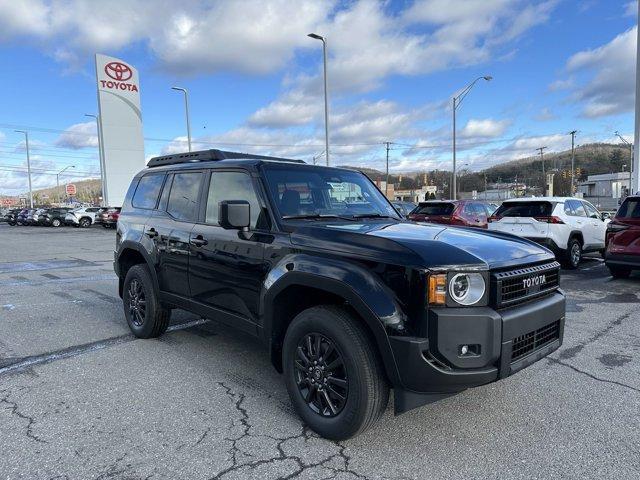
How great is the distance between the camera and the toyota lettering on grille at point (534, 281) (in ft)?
10.3

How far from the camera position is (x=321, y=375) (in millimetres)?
3246

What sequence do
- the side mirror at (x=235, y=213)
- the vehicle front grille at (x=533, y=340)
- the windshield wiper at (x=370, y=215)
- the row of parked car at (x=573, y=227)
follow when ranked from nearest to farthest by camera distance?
1. the vehicle front grille at (x=533, y=340)
2. the side mirror at (x=235, y=213)
3. the windshield wiper at (x=370, y=215)
4. the row of parked car at (x=573, y=227)

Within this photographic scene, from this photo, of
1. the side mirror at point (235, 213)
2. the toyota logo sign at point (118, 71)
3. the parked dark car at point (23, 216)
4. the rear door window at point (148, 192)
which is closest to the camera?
the side mirror at point (235, 213)

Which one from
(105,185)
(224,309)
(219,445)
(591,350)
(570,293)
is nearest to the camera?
(219,445)

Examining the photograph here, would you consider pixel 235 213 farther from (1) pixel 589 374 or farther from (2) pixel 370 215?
(1) pixel 589 374

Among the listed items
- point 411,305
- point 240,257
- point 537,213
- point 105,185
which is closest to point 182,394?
point 240,257

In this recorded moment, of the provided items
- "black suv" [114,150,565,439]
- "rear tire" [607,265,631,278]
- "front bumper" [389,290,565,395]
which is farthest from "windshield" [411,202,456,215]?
"front bumper" [389,290,565,395]

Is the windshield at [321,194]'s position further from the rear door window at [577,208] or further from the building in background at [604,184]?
the building in background at [604,184]

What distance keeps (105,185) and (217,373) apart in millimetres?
41324

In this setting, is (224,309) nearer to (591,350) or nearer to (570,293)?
(591,350)

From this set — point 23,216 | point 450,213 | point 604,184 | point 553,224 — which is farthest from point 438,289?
point 604,184

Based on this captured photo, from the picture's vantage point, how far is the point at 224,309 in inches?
166

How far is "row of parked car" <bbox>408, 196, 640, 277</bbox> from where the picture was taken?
840cm

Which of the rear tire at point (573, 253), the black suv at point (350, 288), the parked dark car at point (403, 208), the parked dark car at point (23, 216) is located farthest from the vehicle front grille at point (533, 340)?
the parked dark car at point (23, 216)
